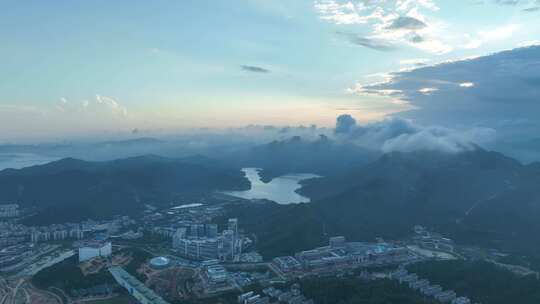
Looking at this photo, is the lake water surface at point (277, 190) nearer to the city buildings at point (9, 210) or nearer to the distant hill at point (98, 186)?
the distant hill at point (98, 186)

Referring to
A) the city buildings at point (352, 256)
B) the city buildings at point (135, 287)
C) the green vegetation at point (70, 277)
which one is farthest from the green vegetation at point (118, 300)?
the city buildings at point (352, 256)

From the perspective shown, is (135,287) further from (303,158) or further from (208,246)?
(303,158)

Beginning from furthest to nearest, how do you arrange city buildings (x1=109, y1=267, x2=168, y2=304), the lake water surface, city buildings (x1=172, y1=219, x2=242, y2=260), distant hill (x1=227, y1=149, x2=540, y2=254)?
1. the lake water surface
2. distant hill (x1=227, y1=149, x2=540, y2=254)
3. city buildings (x1=172, y1=219, x2=242, y2=260)
4. city buildings (x1=109, y1=267, x2=168, y2=304)

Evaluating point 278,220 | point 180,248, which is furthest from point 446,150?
point 180,248

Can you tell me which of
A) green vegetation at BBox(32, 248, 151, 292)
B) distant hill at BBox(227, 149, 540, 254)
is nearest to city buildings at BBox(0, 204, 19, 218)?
green vegetation at BBox(32, 248, 151, 292)

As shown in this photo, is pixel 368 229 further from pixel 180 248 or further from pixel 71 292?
pixel 71 292

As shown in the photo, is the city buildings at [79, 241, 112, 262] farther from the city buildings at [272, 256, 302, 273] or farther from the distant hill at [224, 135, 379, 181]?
the distant hill at [224, 135, 379, 181]

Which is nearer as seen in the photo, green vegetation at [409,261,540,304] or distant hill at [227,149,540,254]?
green vegetation at [409,261,540,304]
